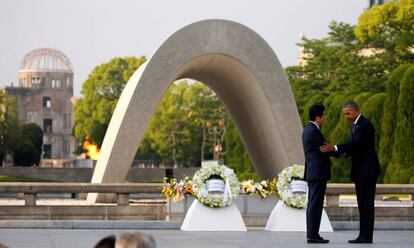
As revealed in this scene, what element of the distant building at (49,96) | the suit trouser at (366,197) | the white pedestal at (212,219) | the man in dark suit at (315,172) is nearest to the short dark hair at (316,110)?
the man in dark suit at (315,172)

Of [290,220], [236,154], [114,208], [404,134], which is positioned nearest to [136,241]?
[290,220]

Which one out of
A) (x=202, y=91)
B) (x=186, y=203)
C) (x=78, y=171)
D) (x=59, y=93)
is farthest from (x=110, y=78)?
(x=186, y=203)

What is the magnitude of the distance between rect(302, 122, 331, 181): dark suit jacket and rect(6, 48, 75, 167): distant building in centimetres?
15979

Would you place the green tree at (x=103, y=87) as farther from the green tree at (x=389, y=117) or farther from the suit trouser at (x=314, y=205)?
the suit trouser at (x=314, y=205)

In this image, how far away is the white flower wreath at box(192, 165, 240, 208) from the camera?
21516mm

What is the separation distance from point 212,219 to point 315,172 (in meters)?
3.84

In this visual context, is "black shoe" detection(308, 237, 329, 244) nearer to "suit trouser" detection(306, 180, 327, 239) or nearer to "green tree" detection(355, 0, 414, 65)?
"suit trouser" detection(306, 180, 327, 239)

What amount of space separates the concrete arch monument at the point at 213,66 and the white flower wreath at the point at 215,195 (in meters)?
6.56

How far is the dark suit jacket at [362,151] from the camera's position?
59.1ft

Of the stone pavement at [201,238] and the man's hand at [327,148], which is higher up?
the man's hand at [327,148]

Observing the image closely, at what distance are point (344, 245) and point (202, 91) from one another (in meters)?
91.1

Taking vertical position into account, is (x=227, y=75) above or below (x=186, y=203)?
above

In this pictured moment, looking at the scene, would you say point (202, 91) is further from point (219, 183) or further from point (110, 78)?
point (219, 183)

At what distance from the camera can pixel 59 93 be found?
7328 inches
